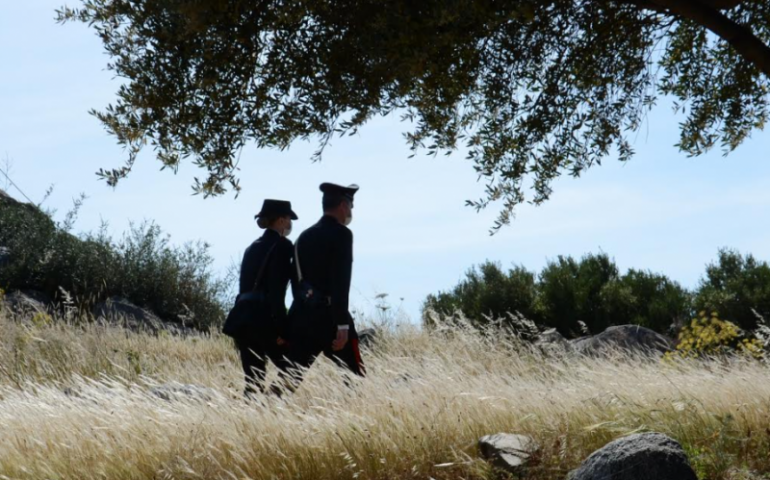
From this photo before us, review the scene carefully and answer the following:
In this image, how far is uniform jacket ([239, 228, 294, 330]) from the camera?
8.73 meters

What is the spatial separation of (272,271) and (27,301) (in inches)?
407

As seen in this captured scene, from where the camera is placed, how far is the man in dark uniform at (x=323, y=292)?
8.15 meters

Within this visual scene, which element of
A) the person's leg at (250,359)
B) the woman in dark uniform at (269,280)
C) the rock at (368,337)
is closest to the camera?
the woman in dark uniform at (269,280)

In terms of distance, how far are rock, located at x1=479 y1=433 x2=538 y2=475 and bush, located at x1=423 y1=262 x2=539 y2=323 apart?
9932 mm

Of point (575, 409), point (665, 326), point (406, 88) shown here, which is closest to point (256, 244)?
point (406, 88)

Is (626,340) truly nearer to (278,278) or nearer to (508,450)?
(278,278)

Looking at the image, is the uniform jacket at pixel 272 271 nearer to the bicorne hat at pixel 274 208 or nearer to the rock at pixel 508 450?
the bicorne hat at pixel 274 208

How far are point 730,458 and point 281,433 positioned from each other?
3406mm

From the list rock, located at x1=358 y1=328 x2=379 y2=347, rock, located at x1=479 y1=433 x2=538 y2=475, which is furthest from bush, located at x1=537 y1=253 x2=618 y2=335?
rock, located at x1=479 y1=433 x2=538 y2=475

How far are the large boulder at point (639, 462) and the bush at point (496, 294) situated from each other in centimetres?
1068

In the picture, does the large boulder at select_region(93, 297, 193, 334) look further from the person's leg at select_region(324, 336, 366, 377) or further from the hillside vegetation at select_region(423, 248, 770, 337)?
the person's leg at select_region(324, 336, 366, 377)

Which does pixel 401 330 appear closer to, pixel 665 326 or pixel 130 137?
pixel 665 326

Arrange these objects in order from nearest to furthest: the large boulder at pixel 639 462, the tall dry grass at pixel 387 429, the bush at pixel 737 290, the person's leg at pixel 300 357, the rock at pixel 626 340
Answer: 1. the large boulder at pixel 639 462
2. the tall dry grass at pixel 387 429
3. the person's leg at pixel 300 357
4. the rock at pixel 626 340
5. the bush at pixel 737 290

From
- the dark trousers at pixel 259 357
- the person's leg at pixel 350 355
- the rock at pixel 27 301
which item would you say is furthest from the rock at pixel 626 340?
the rock at pixel 27 301
